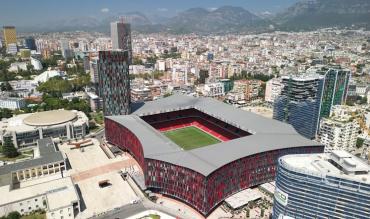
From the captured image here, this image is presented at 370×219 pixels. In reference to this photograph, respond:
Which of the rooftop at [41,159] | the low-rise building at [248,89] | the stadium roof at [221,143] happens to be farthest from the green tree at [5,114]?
the low-rise building at [248,89]

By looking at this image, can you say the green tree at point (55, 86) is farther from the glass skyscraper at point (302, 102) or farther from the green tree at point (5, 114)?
the glass skyscraper at point (302, 102)

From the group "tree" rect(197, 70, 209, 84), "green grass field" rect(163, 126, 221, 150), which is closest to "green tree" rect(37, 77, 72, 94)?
"tree" rect(197, 70, 209, 84)

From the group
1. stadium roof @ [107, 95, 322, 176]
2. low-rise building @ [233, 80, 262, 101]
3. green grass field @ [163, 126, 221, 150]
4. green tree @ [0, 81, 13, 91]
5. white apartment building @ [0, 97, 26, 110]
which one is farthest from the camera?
green tree @ [0, 81, 13, 91]

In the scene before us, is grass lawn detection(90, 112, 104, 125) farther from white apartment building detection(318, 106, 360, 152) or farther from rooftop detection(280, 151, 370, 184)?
rooftop detection(280, 151, 370, 184)

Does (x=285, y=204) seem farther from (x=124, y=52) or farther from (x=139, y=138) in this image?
(x=124, y=52)

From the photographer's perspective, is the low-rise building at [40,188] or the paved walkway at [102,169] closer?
the low-rise building at [40,188]

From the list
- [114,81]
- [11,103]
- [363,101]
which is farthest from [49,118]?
[363,101]
